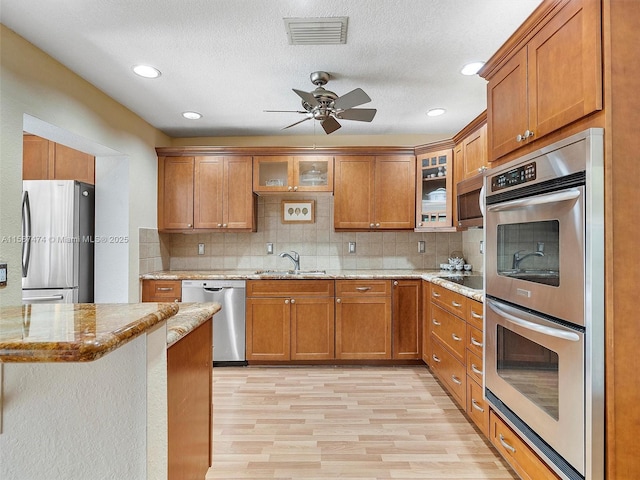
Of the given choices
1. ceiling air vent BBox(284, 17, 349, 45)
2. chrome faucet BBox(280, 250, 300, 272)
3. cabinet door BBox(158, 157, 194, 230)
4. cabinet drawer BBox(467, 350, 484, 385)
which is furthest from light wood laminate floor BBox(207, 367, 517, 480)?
ceiling air vent BBox(284, 17, 349, 45)

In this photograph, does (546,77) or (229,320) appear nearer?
(546,77)

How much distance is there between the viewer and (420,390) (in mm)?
2875

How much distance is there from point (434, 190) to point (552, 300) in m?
2.38

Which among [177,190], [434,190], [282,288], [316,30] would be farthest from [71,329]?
[434,190]

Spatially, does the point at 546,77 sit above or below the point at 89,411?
above

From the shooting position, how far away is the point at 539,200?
4.70 ft

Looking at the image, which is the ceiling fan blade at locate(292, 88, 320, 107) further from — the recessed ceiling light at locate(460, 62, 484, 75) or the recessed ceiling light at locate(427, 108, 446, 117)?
the recessed ceiling light at locate(427, 108, 446, 117)

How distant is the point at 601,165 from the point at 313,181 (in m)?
2.80

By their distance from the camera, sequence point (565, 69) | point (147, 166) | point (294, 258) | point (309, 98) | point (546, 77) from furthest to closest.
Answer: point (294, 258) < point (147, 166) < point (309, 98) < point (546, 77) < point (565, 69)

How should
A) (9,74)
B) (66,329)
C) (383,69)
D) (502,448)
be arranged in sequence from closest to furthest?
(66,329)
(502,448)
(9,74)
(383,69)

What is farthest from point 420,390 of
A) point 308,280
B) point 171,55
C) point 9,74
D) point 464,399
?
point 9,74

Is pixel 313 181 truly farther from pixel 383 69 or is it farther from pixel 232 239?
pixel 383 69

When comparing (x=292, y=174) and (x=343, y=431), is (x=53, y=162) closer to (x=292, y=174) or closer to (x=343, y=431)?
(x=292, y=174)

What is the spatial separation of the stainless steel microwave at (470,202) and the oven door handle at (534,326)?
929mm
